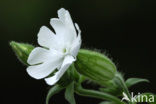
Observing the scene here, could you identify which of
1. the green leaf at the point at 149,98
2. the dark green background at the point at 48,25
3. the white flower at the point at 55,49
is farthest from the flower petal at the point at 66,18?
the dark green background at the point at 48,25

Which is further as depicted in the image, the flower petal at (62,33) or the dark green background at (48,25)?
the dark green background at (48,25)

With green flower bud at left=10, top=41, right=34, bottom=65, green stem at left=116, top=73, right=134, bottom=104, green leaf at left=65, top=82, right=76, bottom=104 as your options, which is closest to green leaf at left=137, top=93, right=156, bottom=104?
green stem at left=116, top=73, right=134, bottom=104

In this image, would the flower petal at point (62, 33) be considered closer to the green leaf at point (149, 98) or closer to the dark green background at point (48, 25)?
the green leaf at point (149, 98)

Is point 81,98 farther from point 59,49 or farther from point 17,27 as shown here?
point 59,49

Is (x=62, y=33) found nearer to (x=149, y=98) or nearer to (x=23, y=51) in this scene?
(x=23, y=51)

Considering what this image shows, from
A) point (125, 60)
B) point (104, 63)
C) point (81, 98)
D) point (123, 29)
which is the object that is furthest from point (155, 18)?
point (104, 63)

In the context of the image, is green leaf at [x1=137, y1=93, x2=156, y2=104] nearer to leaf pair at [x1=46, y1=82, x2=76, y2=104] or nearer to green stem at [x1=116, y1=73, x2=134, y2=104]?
green stem at [x1=116, y1=73, x2=134, y2=104]

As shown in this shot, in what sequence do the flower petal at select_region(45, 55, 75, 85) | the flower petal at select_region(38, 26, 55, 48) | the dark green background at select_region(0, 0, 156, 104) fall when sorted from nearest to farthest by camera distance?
1. the flower petal at select_region(45, 55, 75, 85)
2. the flower petal at select_region(38, 26, 55, 48)
3. the dark green background at select_region(0, 0, 156, 104)
